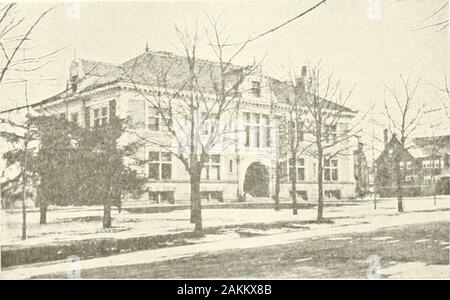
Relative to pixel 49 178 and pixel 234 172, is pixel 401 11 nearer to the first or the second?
pixel 234 172

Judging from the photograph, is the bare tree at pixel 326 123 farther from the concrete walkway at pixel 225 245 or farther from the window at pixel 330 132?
the concrete walkway at pixel 225 245

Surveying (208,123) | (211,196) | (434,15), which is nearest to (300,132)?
(208,123)

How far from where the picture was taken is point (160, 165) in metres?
4.77

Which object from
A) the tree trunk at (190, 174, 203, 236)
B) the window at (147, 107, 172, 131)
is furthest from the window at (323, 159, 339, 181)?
the window at (147, 107, 172, 131)

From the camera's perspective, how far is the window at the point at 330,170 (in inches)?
200

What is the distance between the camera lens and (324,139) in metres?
5.09

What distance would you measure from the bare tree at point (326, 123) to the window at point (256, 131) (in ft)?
1.49

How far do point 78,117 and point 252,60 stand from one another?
5.72 ft

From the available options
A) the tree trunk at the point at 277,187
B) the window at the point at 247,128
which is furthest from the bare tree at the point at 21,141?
the tree trunk at the point at 277,187

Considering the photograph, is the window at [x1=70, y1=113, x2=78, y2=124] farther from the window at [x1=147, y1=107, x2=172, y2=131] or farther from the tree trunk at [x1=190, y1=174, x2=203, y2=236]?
the tree trunk at [x1=190, y1=174, x2=203, y2=236]

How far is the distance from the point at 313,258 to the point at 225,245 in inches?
31.1
